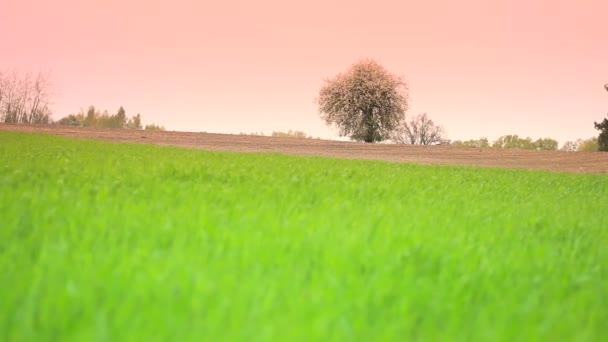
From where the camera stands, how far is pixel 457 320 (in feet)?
9.35

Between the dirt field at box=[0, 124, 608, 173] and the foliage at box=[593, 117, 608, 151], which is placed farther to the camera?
the foliage at box=[593, 117, 608, 151]

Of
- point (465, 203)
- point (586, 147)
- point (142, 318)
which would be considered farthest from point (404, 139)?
point (142, 318)

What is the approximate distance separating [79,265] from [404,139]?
119473 mm

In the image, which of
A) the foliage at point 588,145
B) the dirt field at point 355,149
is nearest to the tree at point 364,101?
the dirt field at point 355,149

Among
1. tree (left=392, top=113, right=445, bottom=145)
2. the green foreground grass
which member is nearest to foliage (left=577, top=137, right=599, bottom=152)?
tree (left=392, top=113, right=445, bottom=145)

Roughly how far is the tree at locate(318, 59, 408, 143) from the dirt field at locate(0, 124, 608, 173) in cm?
1965

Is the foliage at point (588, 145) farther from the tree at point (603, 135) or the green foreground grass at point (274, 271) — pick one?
the green foreground grass at point (274, 271)

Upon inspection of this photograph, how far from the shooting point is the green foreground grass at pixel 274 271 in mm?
2496

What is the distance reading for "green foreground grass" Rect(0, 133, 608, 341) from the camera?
8.19 ft

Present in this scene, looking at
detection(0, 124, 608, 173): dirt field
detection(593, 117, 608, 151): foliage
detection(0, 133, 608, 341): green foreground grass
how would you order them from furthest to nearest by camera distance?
detection(593, 117, 608, 151): foliage
detection(0, 124, 608, 173): dirt field
detection(0, 133, 608, 341): green foreground grass

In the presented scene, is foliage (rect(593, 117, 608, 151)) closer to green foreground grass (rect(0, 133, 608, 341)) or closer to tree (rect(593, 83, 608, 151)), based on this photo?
tree (rect(593, 83, 608, 151))

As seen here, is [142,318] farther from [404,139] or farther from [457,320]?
[404,139]

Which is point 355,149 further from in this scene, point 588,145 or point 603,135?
→ point 588,145

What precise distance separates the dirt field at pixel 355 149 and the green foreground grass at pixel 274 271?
3034 cm
